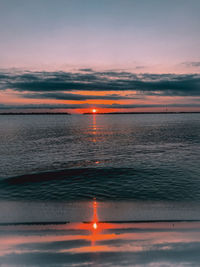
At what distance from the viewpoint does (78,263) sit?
7875 millimetres

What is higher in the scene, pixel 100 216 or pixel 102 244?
pixel 102 244

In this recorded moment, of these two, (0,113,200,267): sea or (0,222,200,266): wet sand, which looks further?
(0,113,200,267): sea

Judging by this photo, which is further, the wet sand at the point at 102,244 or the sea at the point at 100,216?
the sea at the point at 100,216

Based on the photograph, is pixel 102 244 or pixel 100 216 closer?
pixel 102 244

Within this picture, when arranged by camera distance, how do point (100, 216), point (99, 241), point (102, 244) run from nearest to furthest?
point (102, 244), point (99, 241), point (100, 216)

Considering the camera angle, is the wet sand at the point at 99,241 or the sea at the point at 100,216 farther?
the sea at the point at 100,216

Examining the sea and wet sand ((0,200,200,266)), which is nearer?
wet sand ((0,200,200,266))

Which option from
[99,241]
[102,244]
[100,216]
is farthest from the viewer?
[100,216]

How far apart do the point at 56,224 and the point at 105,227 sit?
3043 mm

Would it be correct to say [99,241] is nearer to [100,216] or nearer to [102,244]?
[102,244]

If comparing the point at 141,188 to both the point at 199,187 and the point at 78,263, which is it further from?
the point at 78,263

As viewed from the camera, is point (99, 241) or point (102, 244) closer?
point (102, 244)

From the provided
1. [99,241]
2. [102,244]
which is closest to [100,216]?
[99,241]

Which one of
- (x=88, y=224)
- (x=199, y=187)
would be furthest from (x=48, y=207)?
(x=199, y=187)
